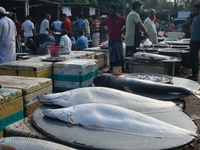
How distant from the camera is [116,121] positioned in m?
1.99

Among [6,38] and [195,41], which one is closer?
[6,38]

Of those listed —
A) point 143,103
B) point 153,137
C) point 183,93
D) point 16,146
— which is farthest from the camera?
point 183,93

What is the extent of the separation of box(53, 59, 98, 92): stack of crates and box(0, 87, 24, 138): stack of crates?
1.68 meters

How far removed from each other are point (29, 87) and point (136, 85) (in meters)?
1.33

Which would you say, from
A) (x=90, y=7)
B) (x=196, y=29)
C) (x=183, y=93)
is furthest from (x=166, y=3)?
(x=183, y=93)

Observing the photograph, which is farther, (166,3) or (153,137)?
(166,3)

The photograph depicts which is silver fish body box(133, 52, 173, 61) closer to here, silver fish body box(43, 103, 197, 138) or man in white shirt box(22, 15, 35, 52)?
silver fish body box(43, 103, 197, 138)

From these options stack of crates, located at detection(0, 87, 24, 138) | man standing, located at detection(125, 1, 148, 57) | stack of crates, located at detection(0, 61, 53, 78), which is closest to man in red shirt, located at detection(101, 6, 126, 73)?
man standing, located at detection(125, 1, 148, 57)

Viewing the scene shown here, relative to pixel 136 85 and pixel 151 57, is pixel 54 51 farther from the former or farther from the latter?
pixel 136 85

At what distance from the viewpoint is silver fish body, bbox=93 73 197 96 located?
120 inches

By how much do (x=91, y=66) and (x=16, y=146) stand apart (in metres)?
3.45

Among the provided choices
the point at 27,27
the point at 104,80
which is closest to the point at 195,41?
the point at 104,80

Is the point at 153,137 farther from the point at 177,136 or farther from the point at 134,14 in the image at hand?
the point at 134,14

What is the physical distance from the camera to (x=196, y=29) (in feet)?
20.9
